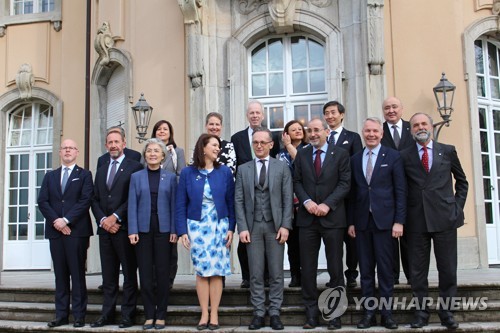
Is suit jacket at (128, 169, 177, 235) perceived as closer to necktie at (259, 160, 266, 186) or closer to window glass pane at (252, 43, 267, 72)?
necktie at (259, 160, 266, 186)

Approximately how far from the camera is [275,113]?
374 inches

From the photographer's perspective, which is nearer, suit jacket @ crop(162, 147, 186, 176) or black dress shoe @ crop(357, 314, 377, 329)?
black dress shoe @ crop(357, 314, 377, 329)

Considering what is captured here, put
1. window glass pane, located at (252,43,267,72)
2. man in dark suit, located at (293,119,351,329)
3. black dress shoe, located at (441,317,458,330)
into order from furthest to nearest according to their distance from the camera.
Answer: window glass pane, located at (252,43,267,72) → man in dark suit, located at (293,119,351,329) → black dress shoe, located at (441,317,458,330)

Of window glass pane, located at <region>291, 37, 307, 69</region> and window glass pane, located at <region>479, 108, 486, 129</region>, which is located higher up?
window glass pane, located at <region>291, 37, 307, 69</region>

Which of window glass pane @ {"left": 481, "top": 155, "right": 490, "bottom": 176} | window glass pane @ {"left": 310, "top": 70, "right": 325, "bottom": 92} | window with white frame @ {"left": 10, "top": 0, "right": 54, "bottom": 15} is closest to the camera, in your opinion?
window glass pane @ {"left": 310, "top": 70, "right": 325, "bottom": 92}

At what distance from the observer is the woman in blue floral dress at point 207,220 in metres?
5.35

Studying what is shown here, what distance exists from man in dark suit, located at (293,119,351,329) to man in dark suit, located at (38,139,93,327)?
207cm

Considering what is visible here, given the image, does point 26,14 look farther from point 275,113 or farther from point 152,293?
point 152,293

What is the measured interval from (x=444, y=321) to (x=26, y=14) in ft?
33.4

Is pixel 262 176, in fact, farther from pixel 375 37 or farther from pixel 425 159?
pixel 375 37

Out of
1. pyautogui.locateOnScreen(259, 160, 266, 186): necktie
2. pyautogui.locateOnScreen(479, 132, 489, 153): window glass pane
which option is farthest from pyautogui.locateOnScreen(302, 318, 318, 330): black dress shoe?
pyautogui.locateOnScreen(479, 132, 489, 153): window glass pane

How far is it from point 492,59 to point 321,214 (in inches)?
232

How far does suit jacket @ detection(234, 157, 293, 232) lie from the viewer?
5.39m

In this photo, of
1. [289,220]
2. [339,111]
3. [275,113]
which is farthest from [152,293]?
[275,113]
